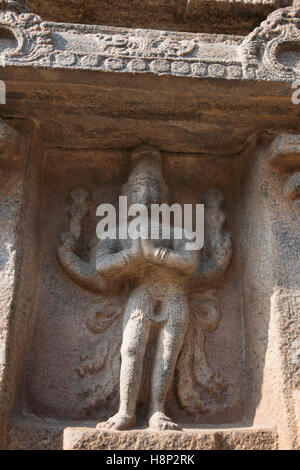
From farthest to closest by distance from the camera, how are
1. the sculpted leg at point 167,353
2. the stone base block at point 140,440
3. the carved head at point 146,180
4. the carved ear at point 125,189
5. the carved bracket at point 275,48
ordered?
the carved ear at point 125,189, the carved head at point 146,180, the carved bracket at point 275,48, the sculpted leg at point 167,353, the stone base block at point 140,440

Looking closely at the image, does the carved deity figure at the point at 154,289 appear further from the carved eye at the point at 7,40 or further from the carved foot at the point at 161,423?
the carved eye at the point at 7,40

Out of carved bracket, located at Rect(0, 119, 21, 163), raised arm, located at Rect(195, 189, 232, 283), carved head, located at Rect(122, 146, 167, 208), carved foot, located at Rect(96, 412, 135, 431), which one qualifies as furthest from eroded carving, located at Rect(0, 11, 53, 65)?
carved foot, located at Rect(96, 412, 135, 431)

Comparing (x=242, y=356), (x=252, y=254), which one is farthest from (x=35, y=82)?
(x=242, y=356)

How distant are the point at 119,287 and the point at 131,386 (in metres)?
0.70

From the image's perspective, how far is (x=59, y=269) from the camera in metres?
3.47

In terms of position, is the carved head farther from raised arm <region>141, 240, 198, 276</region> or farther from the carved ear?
raised arm <region>141, 240, 198, 276</region>

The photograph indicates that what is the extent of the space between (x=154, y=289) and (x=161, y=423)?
0.83 metres

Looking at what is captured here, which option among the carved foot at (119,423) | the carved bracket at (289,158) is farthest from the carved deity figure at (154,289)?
the carved bracket at (289,158)

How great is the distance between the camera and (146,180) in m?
3.48

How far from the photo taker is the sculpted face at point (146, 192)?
11.3 feet

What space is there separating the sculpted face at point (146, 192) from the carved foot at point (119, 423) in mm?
1369

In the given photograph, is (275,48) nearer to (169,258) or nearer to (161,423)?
(169,258)

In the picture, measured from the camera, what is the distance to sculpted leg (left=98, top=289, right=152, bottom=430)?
9.31ft

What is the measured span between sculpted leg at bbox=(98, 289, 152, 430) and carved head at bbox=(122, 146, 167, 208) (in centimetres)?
66
